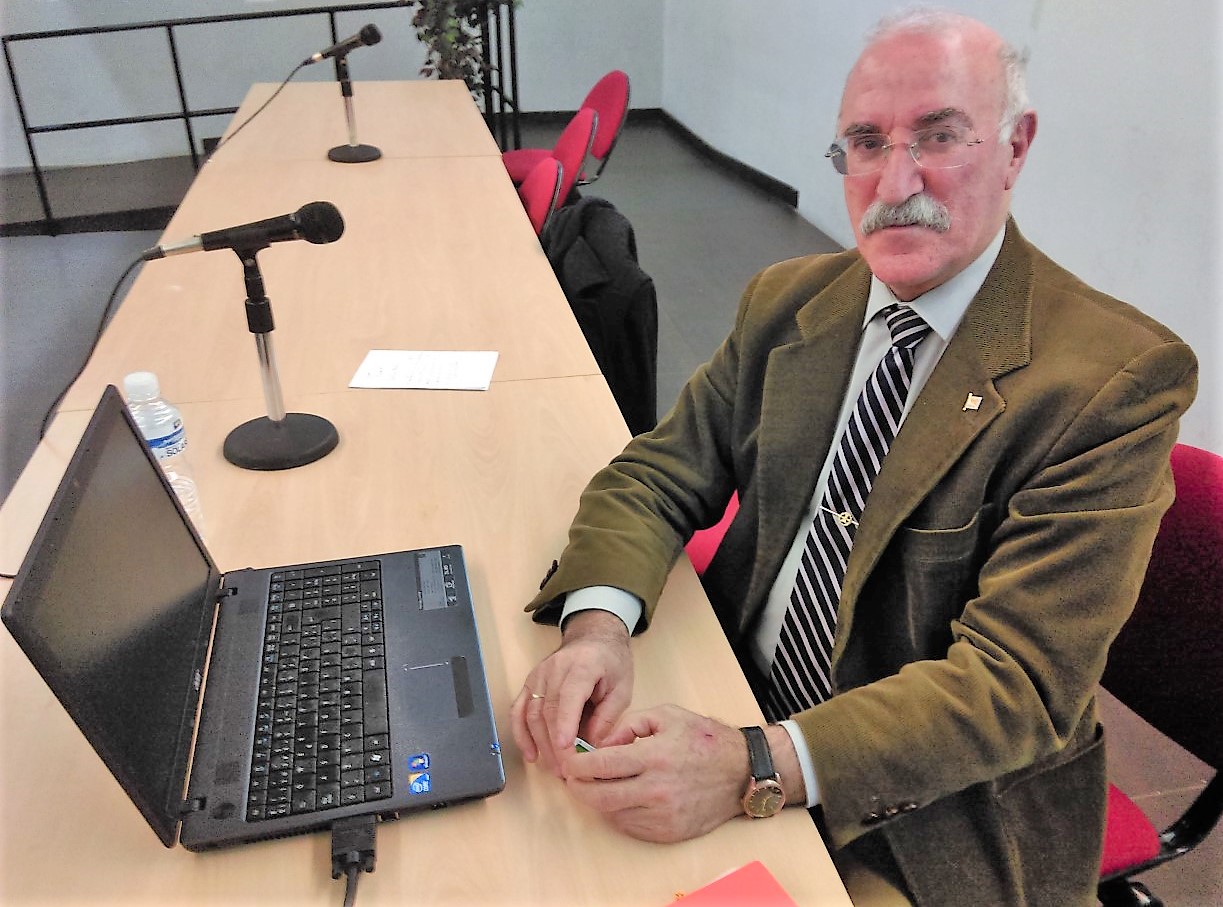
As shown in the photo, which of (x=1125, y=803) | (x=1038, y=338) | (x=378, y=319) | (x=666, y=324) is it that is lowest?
(x=666, y=324)

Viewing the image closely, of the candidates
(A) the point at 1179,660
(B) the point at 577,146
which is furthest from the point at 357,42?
(A) the point at 1179,660

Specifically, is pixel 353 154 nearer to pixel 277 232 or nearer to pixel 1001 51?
pixel 277 232

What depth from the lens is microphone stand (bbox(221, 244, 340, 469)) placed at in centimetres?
125

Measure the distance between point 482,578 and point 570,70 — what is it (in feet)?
20.1

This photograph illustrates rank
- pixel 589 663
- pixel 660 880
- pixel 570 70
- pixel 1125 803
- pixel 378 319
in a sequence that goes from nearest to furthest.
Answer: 1. pixel 660 880
2. pixel 589 663
3. pixel 1125 803
4. pixel 378 319
5. pixel 570 70

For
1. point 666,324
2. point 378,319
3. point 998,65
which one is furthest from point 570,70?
point 998,65

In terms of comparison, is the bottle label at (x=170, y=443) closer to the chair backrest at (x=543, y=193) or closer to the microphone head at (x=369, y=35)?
the chair backrest at (x=543, y=193)

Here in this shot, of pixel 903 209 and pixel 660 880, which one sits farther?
pixel 903 209

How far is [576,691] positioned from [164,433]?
0.73 m

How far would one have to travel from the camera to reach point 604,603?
3.31ft

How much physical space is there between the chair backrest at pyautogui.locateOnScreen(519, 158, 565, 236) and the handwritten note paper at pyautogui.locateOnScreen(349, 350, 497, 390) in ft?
3.02

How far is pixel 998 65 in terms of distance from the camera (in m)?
1.01

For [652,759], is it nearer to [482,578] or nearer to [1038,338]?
[482,578]

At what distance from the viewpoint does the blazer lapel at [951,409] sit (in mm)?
966
